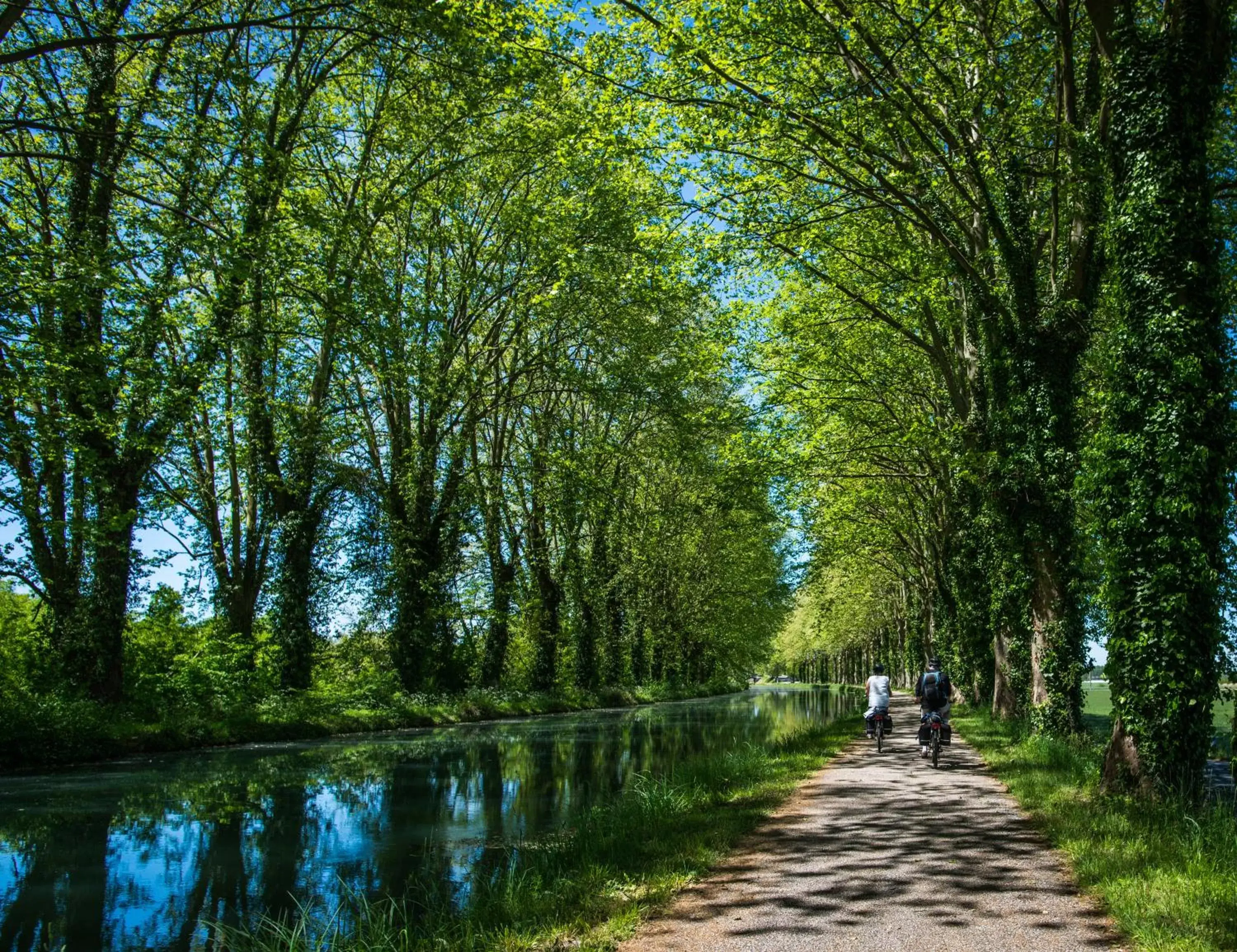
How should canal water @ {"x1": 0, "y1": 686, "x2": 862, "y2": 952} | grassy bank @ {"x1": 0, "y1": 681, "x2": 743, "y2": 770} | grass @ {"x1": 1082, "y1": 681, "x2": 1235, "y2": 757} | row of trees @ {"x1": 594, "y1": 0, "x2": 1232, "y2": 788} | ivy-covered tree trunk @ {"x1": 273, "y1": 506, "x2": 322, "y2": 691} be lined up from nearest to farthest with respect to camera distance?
canal water @ {"x1": 0, "y1": 686, "x2": 862, "y2": 952} < row of trees @ {"x1": 594, "y1": 0, "x2": 1232, "y2": 788} < grass @ {"x1": 1082, "y1": 681, "x2": 1235, "y2": 757} < grassy bank @ {"x1": 0, "y1": 681, "x2": 743, "y2": 770} < ivy-covered tree trunk @ {"x1": 273, "y1": 506, "x2": 322, "y2": 691}

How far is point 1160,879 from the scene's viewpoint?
548 cm

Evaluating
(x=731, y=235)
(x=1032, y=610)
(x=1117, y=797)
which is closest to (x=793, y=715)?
(x=1032, y=610)

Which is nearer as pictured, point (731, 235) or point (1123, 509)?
point (1123, 509)

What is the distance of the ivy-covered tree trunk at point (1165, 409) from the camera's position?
7.98 meters

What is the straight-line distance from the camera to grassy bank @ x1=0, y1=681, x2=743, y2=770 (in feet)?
45.3

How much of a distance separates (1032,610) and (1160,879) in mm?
9534

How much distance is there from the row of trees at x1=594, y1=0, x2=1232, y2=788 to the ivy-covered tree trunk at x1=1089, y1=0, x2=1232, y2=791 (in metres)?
0.03

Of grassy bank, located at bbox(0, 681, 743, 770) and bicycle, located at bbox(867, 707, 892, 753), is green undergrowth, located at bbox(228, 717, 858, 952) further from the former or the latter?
grassy bank, located at bbox(0, 681, 743, 770)

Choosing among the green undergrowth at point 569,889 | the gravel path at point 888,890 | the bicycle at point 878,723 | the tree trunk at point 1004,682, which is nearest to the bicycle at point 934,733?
the bicycle at point 878,723

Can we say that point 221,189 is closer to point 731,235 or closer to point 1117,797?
point 731,235

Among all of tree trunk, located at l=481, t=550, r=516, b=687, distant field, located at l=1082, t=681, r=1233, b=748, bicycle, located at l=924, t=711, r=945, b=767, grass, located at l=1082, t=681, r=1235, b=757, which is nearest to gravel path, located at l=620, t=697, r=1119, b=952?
grass, located at l=1082, t=681, r=1235, b=757

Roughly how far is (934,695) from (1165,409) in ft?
23.7

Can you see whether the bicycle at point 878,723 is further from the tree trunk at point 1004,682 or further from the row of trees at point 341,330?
the row of trees at point 341,330

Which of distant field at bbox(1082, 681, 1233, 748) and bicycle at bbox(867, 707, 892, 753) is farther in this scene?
bicycle at bbox(867, 707, 892, 753)
